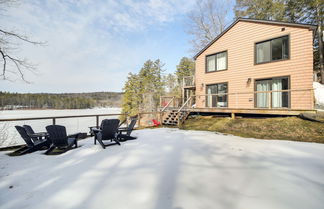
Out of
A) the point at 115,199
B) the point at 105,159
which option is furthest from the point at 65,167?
the point at 115,199

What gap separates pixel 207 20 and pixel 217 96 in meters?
12.5

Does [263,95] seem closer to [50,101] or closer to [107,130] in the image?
[107,130]

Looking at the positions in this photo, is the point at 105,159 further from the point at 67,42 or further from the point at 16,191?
the point at 67,42

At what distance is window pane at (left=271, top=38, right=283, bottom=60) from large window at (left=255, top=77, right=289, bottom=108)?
1359mm

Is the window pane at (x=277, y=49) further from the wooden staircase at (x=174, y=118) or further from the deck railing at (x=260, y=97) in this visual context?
the wooden staircase at (x=174, y=118)

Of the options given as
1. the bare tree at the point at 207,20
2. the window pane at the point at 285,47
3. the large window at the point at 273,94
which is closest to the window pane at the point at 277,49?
the window pane at the point at 285,47

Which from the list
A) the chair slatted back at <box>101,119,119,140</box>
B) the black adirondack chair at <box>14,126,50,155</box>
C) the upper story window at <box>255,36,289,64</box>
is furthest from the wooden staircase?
the black adirondack chair at <box>14,126,50,155</box>

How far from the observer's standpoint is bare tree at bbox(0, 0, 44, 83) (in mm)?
6203

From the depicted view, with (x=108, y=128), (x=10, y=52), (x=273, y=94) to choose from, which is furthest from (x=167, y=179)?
(x=273, y=94)

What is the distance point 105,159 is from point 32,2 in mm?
9660

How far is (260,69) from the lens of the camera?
9648 millimetres

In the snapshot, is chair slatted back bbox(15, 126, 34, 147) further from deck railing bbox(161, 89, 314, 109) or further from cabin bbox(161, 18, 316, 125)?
deck railing bbox(161, 89, 314, 109)

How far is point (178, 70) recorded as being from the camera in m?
34.6

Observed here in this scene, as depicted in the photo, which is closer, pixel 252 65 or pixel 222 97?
pixel 252 65
